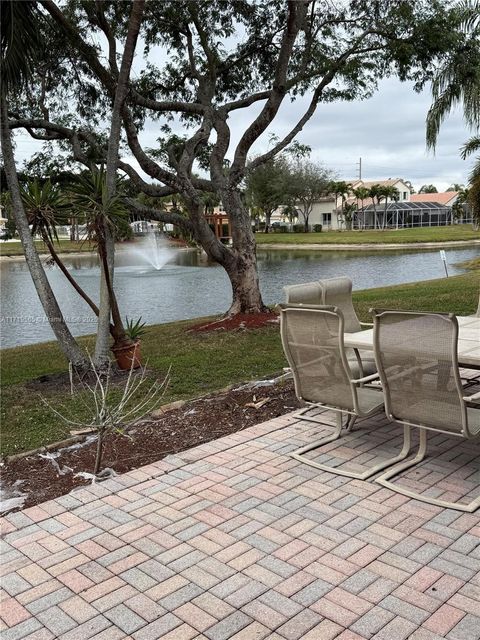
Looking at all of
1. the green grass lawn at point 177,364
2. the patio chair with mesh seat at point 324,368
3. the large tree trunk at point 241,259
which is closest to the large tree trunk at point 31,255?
the green grass lawn at point 177,364

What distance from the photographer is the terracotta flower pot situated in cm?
681

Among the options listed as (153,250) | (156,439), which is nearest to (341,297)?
(156,439)

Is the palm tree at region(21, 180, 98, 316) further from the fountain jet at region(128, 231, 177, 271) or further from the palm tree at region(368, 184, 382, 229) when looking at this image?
the palm tree at region(368, 184, 382, 229)

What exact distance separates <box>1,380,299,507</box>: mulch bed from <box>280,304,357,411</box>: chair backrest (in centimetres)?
93

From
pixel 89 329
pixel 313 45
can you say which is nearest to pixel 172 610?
pixel 313 45

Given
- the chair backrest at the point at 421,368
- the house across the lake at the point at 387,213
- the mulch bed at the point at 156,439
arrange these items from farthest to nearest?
the house across the lake at the point at 387,213 → the mulch bed at the point at 156,439 → the chair backrest at the point at 421,368

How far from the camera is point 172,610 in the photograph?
7.73ft

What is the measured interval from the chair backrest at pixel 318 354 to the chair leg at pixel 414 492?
444 mm

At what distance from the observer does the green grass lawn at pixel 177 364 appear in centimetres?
506

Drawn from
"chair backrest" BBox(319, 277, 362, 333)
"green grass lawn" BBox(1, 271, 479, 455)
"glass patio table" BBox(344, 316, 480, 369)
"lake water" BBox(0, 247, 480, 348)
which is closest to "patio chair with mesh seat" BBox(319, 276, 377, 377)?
"chair backrest" BBox(319, 277, 362, 333)

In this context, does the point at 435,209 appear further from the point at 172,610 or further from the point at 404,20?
the point at 172,610

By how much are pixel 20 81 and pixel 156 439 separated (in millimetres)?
4031

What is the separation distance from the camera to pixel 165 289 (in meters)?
20.9

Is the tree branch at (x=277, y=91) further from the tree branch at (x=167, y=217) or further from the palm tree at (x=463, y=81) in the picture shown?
the palm tree at (x=463, y=81)
